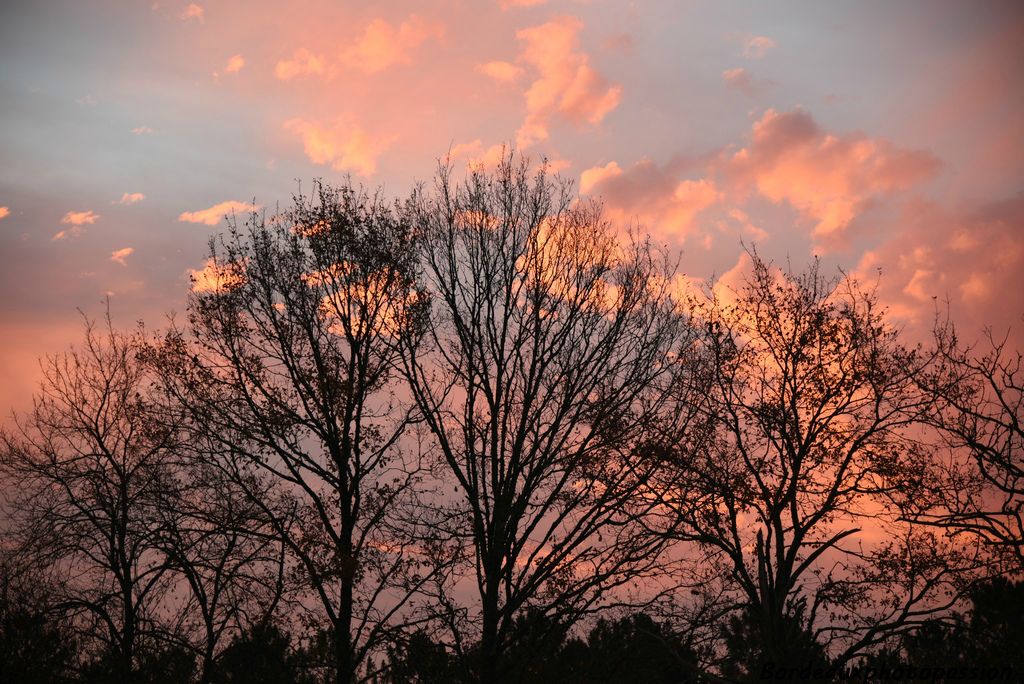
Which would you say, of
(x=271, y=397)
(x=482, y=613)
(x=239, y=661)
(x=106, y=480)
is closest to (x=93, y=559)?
(x=106, y=480)

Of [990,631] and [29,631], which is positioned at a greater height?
[29,631]

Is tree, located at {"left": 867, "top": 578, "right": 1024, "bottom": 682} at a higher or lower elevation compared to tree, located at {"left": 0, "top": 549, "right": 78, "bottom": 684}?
A: lower

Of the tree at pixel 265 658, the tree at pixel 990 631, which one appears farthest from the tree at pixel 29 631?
the tree at pixel 990 631

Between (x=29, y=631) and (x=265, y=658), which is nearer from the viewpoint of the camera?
(x=29, y=631)

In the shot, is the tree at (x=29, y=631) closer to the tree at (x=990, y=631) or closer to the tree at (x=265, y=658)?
the tree at (x=265, y=658)

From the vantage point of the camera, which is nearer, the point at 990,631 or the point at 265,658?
the point at 990,631

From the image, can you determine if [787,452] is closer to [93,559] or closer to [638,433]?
[638,433]

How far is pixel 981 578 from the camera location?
60.3 ft

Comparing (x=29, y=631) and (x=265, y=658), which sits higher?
(x=29, y=631)

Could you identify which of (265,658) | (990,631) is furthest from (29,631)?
(990,631)

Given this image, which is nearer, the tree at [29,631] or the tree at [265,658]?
the tree at [265,658]

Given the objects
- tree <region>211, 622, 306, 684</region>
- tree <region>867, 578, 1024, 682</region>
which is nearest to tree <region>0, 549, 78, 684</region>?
tree <region>211, 622, 306, 684</region>

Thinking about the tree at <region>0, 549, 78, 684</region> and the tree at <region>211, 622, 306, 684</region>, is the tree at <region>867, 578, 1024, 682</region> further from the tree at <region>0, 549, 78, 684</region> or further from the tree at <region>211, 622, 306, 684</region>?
the tree at <region>0, 549, 78, 684</region>

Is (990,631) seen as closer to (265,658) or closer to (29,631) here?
(265,658)
